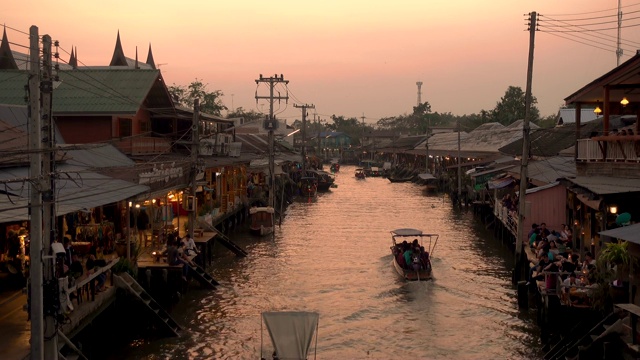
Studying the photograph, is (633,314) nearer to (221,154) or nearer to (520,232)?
(520,232)

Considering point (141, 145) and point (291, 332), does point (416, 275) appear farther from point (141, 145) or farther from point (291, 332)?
point (141, 145)

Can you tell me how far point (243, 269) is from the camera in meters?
31.3

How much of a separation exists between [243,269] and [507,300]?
11.9 m

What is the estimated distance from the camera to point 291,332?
1568cm

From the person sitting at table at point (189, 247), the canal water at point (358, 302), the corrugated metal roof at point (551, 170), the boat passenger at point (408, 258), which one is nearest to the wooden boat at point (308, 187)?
the canal water at point (358, 302)

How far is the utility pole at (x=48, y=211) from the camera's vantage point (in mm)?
13234

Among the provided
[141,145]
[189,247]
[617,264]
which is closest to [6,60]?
[141,145]

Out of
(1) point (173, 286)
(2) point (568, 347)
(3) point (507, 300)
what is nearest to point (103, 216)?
(1) point (173, 286)

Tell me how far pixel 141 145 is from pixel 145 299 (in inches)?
570

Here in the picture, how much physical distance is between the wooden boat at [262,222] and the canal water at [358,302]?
842mm

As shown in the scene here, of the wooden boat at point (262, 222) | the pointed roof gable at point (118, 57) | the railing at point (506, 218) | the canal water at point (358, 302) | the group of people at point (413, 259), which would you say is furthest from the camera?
the pointed roof gable at point (118, 57)

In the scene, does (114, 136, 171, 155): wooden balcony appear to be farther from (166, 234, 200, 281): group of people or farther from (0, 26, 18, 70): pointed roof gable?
(0, 26, 18, 70): pointed roof gable

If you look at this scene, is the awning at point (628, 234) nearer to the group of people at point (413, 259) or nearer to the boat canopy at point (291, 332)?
the boat canopy at point (291, 332)

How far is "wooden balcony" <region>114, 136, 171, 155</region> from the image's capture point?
32312mm
